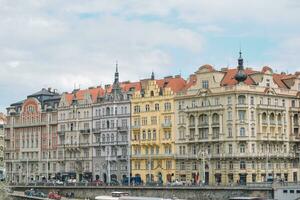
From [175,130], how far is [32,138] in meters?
41.5

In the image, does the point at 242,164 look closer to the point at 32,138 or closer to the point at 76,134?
the point at 76,134

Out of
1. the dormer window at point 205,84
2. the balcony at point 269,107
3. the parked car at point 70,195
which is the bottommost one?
the parked car at point 70,195

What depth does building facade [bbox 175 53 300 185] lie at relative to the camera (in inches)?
4707

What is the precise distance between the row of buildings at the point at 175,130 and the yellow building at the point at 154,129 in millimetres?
167

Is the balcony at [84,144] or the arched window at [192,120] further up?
the arched window at [192,120]

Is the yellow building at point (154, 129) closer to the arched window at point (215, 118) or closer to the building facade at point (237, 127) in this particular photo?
the building facade at point (237, 127)

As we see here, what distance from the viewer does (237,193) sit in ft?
331

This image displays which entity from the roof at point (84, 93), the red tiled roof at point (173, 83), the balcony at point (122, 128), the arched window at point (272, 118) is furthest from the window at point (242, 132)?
the roof at point (84, 93)

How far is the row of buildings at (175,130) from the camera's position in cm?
12025

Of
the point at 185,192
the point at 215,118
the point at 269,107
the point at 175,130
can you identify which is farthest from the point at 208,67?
the point at 185,192

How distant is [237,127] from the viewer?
392 feet

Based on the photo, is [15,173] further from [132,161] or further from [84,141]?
[132,161]

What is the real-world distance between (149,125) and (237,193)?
1424 inches

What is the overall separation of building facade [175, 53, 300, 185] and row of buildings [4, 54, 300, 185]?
0.50ft
